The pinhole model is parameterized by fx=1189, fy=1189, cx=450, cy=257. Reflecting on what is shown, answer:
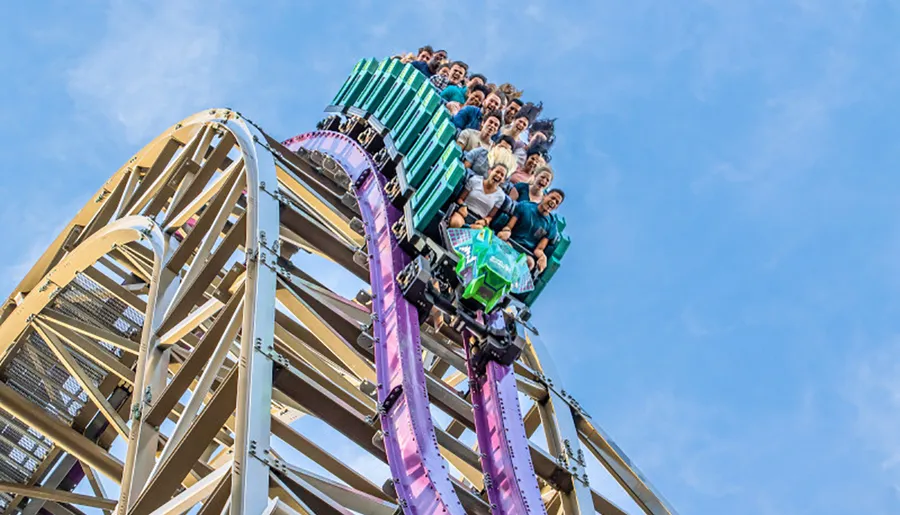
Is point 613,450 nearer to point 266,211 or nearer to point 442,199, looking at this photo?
point 442,199

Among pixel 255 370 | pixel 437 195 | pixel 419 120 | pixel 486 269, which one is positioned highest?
pixel 419 120

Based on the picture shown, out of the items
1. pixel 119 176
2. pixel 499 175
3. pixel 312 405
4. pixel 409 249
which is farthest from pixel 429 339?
pixel 119 176

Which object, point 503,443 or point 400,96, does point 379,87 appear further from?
point 503,443

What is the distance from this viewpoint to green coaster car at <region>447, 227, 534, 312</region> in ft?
38.7

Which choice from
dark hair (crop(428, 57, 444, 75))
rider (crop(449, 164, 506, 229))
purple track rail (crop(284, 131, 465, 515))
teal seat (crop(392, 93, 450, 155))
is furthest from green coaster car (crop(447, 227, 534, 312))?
dark hair (crop(428, 57, 444, 75))

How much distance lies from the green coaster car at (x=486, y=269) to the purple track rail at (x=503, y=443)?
0.76 m

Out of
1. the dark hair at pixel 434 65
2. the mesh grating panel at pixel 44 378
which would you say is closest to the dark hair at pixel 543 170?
the dark hair at pixel 434 65

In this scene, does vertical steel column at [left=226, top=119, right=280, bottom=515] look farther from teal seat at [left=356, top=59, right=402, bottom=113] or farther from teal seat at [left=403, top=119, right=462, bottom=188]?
teal seat at [left=356, top=59, right=402, bottom=113]

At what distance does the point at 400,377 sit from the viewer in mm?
10609

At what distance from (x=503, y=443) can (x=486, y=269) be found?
1.71m

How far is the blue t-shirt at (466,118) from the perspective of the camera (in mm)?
15141

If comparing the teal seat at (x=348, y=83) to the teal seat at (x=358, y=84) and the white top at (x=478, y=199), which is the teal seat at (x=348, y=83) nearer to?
the teal seat at (x=358, y=84)

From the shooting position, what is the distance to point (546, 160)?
661 inches

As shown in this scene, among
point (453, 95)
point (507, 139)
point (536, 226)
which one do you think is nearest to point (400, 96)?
point (453, 95)
